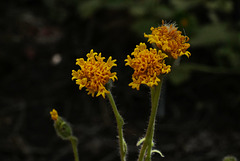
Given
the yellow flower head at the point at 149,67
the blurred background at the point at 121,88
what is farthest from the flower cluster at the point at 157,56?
the blurred background at the point at 121,88

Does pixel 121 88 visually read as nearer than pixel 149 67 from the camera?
No

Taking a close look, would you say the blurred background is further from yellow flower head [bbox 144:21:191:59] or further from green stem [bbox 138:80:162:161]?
yellow flower head [bbox 144:21:191:59]

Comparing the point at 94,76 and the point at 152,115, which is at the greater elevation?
the point at 94,76

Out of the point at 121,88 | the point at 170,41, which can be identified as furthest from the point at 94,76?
the point at 121,88

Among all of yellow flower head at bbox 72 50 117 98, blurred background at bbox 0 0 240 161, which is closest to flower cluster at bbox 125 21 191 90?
A: yellow flower head at bbox 72 50 117 98

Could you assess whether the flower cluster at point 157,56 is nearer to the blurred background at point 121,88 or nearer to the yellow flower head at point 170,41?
the yellow flower head at point 170,41

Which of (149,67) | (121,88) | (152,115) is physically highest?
(121,88)

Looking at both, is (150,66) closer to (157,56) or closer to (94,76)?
(157,56)
